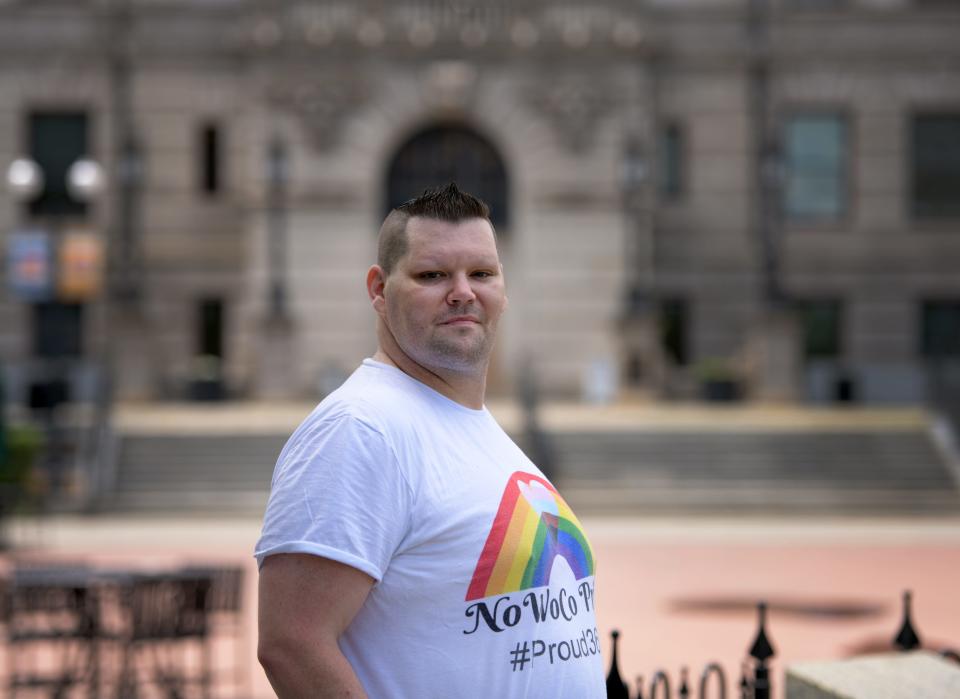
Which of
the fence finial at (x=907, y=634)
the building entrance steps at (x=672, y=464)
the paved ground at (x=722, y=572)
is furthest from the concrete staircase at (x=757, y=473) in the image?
the fence finial at (x=907, y=634)

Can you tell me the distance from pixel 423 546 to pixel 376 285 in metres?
0.73

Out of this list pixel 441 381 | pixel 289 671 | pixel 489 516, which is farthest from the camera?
pixel 441 381

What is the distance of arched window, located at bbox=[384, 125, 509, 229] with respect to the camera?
107 ft

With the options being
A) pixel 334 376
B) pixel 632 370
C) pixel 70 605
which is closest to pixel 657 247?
pixel 632 370

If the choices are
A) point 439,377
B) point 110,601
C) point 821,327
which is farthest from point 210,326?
point 439,377

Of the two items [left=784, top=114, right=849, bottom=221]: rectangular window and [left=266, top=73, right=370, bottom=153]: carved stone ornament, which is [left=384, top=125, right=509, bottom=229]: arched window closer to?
[left=266, top=73, right=370, bottom=153]: carved stone ornament

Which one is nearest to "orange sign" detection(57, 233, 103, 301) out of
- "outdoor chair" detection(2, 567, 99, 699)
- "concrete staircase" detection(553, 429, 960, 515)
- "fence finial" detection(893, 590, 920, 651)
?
"concrete staircase" detection(553, 429, 960, 515)

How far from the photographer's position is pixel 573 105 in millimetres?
31906

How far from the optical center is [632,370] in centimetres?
3150

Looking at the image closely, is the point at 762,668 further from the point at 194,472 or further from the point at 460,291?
the point at 194,472

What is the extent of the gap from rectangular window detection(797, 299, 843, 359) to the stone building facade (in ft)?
0.21

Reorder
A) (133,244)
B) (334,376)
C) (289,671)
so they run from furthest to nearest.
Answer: (133,244) → (334,376) → (289,671)

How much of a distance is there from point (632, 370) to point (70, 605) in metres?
24.1

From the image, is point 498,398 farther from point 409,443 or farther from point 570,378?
point 409,443
